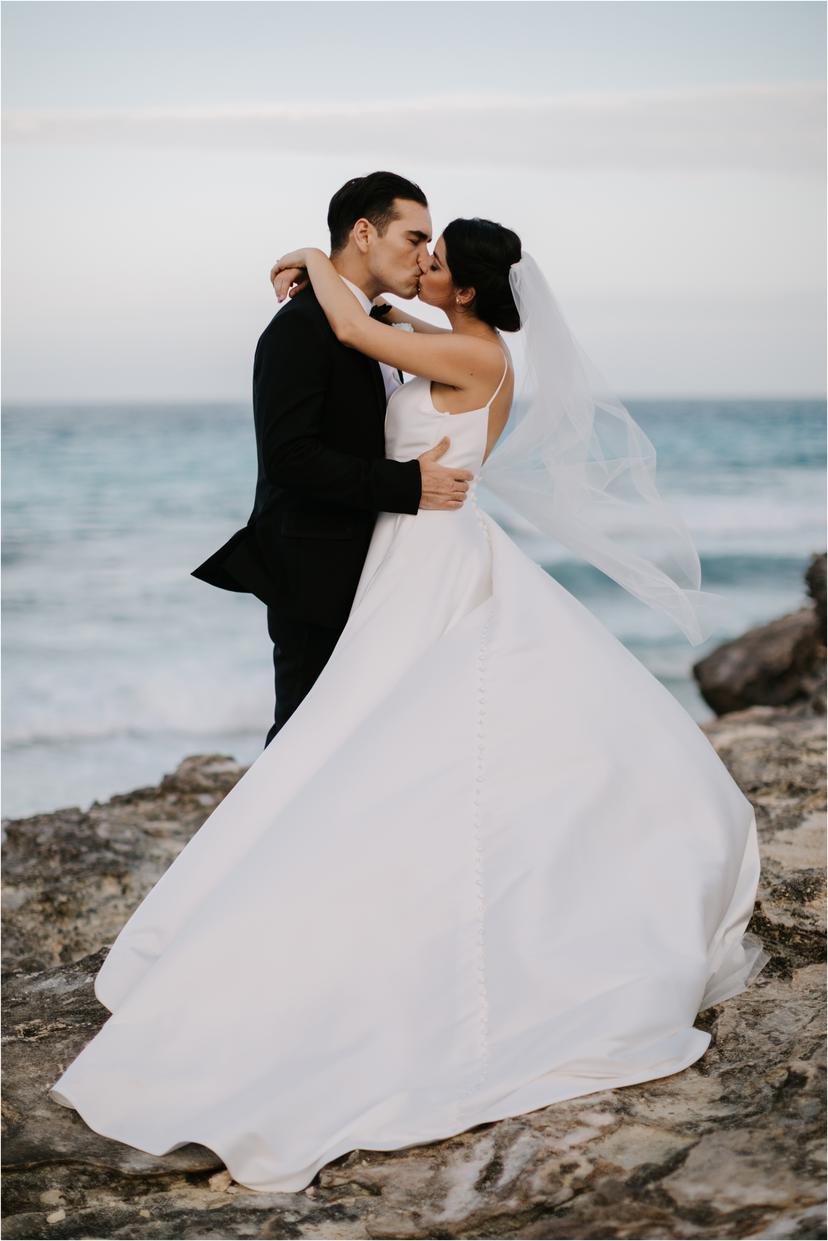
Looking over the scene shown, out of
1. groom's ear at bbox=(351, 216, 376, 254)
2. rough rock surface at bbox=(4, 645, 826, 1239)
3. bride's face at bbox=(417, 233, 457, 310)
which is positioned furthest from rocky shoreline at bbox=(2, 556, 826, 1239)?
groom's ear at bbox=(351, 216, 376, 254)

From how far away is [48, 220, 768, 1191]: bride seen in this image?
8.21 ft

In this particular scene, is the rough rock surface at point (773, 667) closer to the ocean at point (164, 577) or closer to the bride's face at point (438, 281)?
the ocean at point (164, 577)

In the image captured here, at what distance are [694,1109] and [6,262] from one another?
2144 cm

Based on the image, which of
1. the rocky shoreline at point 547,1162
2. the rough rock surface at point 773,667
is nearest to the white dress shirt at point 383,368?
the rocky shoreline at point 547,1162

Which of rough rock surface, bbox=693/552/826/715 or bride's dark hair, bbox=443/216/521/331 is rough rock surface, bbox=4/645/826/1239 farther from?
rough rock surface, bbox=693/552/826/715

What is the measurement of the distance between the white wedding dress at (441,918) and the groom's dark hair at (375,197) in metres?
1.31

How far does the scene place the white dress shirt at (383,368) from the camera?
3576 millimetres

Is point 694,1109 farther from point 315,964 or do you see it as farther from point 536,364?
point 536,364

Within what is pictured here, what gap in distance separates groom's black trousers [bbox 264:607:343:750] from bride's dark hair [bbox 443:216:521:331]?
113cm

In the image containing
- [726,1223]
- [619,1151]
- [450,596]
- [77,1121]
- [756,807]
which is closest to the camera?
[726,1223]

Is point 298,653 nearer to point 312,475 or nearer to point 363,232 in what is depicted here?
point 312,475

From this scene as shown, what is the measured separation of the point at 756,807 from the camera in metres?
4.91

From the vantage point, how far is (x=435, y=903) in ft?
8.55

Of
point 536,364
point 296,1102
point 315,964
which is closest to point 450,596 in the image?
point 536,364
